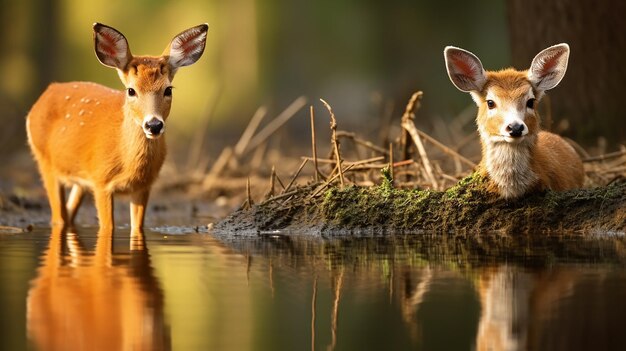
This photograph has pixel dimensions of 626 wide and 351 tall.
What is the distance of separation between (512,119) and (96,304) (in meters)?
3.85

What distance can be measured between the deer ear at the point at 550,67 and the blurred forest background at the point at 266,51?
10677mm

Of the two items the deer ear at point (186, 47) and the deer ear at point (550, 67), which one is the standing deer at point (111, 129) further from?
the deer ear at point (550, 67)

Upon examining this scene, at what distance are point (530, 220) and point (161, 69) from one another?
326 centimetres

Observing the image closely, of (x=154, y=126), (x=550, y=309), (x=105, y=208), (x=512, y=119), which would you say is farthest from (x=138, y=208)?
(x=550, y=309)

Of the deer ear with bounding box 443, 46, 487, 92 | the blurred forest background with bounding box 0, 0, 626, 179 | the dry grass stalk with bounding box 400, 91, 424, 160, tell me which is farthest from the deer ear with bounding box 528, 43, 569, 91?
the blurred forest background with bounding box 0, 0, 626, 179

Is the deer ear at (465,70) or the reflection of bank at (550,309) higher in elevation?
the deer ear at (465,70)

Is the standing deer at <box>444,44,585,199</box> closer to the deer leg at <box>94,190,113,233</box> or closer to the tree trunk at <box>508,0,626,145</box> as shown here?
the deer leg at <box>94,190,113,233</box>

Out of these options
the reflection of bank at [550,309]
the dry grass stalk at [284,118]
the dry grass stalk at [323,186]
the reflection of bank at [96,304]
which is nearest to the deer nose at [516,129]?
the dry grass stalk at [323,186]

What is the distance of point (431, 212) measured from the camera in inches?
357

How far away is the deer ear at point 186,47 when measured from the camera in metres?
10.2

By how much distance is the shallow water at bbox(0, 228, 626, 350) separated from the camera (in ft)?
16.0

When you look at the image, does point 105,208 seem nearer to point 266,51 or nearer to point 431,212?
point 431,212

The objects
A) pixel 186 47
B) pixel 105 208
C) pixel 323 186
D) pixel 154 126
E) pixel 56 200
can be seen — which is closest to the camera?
pixel 323 186

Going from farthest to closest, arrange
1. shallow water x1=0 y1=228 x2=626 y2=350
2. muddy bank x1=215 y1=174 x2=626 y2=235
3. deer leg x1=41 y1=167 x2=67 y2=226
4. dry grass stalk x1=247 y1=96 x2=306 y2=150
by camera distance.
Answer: dry grass stalk x1=247 y1=96 x2=306 y2=150, deer leg x1=41 y1=167 x2=67 y2=226, muddy bank x1=215 y1=174 x2=626 y2=235, shallow water x1=0 y1=228 x2=626 y2=350
